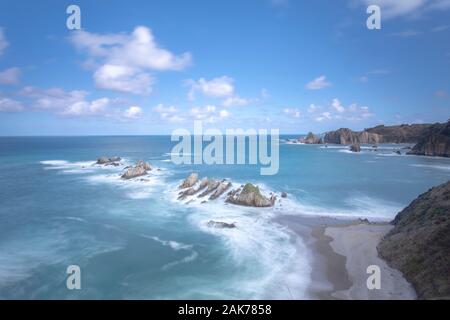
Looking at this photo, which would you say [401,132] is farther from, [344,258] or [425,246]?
[425,246]

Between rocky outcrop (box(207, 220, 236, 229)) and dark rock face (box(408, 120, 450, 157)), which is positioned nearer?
rocky outcrop (box(207, 220, 236, 229))

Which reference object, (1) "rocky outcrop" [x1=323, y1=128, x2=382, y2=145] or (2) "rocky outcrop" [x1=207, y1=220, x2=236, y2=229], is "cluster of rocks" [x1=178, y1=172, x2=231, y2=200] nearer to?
(2) "rocky outcrop" [x1=207, y1=220, x2=236, y2=229]

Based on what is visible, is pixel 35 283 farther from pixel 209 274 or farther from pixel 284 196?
pixel 284 196

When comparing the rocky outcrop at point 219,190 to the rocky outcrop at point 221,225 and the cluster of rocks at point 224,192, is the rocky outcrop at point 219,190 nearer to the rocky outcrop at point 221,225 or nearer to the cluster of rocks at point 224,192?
the cluster of rocks at point 224,192

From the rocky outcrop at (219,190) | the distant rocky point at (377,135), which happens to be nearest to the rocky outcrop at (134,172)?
the rocky outcrop at (219,190)

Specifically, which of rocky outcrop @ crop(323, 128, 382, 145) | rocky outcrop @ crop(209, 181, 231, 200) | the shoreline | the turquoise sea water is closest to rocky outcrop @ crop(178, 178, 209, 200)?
the turquoise sea water

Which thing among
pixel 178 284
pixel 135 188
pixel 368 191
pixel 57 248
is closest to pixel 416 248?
pixel 178 284

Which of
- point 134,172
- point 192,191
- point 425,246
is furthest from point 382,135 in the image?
point 425,246
